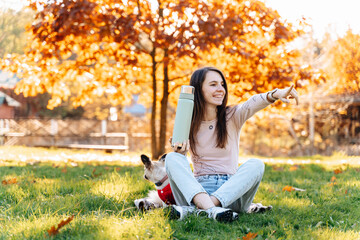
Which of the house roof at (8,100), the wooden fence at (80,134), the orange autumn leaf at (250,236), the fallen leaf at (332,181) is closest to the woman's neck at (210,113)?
the orange autumn leaf at (250,236)

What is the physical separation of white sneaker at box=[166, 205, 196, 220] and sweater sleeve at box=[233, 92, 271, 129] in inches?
30.8

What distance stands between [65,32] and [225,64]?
2892mm

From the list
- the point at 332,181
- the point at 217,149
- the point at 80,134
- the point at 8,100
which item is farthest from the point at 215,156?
the point at 8,100

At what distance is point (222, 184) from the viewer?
2578 mm

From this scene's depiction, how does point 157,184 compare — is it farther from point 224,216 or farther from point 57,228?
point 57,228

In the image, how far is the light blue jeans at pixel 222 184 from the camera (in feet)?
7.67

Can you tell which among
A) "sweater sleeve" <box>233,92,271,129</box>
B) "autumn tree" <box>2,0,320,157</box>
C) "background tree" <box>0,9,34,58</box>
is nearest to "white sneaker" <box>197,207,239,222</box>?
"sweater sleeve" <box>233,92,271,129</box>

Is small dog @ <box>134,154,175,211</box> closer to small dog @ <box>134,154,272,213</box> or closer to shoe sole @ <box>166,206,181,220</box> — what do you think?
small dog @ <box>134,154,272,213</box>

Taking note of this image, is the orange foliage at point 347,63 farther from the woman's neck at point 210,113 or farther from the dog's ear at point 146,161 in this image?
the dog's ear at point 146,161

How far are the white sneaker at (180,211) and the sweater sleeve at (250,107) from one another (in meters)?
0.78

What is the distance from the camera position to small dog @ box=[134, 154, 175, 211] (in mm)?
2582

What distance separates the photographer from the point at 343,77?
8852 millimetres

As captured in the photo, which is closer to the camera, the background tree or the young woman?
the young woman

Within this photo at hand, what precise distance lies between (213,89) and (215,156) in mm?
498
